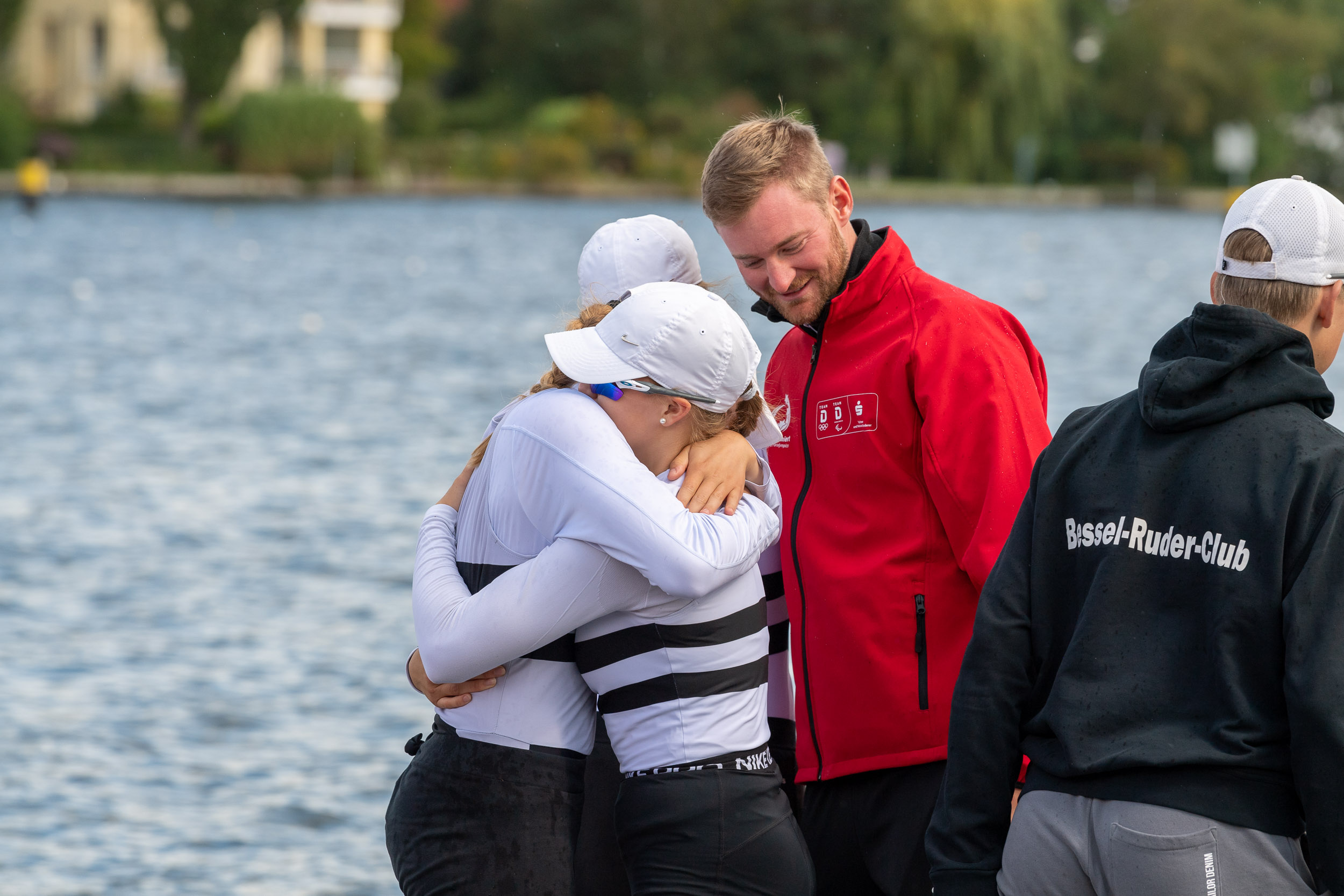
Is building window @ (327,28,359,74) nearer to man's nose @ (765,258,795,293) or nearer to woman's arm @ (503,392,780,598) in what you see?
man's nose @ (765,258,795,293)

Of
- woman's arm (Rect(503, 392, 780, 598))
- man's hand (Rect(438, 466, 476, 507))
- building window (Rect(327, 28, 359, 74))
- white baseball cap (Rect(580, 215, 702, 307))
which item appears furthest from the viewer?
building window (Rect(327, 28, 359, 74))

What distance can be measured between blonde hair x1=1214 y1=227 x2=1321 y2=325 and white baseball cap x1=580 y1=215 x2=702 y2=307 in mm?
1225

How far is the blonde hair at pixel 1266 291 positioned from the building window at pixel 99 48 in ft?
241

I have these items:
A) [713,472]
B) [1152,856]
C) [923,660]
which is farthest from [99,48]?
[1152,856]

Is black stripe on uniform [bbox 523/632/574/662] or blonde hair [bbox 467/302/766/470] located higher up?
blonde hair [bbox 467/302/766/470]

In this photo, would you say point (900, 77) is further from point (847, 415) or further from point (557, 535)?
point (557, 535)

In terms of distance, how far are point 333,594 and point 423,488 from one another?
14.2 feet

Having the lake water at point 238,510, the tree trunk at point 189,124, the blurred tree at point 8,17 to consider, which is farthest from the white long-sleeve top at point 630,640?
the blurred tree at point 8,17

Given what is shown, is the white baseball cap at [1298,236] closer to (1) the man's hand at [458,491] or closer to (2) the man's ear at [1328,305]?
(2) the man's ear at [1328,305]

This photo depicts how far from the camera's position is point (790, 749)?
3191mm

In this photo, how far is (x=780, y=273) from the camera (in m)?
3.02

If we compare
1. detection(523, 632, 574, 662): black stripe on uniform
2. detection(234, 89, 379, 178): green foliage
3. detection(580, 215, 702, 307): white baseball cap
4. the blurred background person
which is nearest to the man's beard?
detection(580, 215, 702, 307): white baseball cap

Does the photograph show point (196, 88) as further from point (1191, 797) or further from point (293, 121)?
point (1191, 797)

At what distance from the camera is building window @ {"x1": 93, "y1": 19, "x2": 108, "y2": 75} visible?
225 feet
